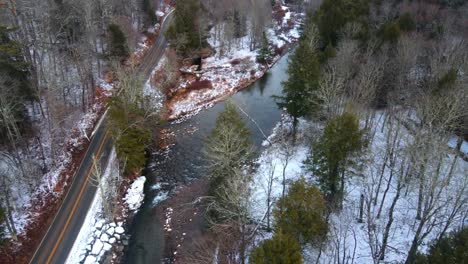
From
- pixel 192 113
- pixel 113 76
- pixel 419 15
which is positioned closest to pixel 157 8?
pixel 113 76

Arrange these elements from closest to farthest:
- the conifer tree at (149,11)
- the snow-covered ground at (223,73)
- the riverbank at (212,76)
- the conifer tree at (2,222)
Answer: the conifer tree at (2,222)
the riverbank at (212,76)
the snow-covered ground at (223,73)
the conifer tree at (149,11)

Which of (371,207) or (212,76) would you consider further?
(212,76)

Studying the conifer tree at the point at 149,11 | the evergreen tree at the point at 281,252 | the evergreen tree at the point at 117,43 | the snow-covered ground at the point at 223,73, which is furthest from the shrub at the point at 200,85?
the evergreen tree at the point at 281,252

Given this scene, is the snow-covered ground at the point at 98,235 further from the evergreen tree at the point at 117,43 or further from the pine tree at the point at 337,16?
the pine tree at the point at 337,16

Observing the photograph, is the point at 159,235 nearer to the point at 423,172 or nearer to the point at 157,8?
the point at 423,172

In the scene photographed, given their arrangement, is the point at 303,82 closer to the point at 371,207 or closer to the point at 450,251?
the point at 371,207

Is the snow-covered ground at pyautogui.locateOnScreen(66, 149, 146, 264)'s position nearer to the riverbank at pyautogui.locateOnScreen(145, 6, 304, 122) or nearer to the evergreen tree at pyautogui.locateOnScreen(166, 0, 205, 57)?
the riverbank at pyautogui.locateOnScreen(145, 6, 304, 122)

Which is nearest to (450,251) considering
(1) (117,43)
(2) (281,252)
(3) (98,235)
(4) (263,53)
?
(2) (281,252)
